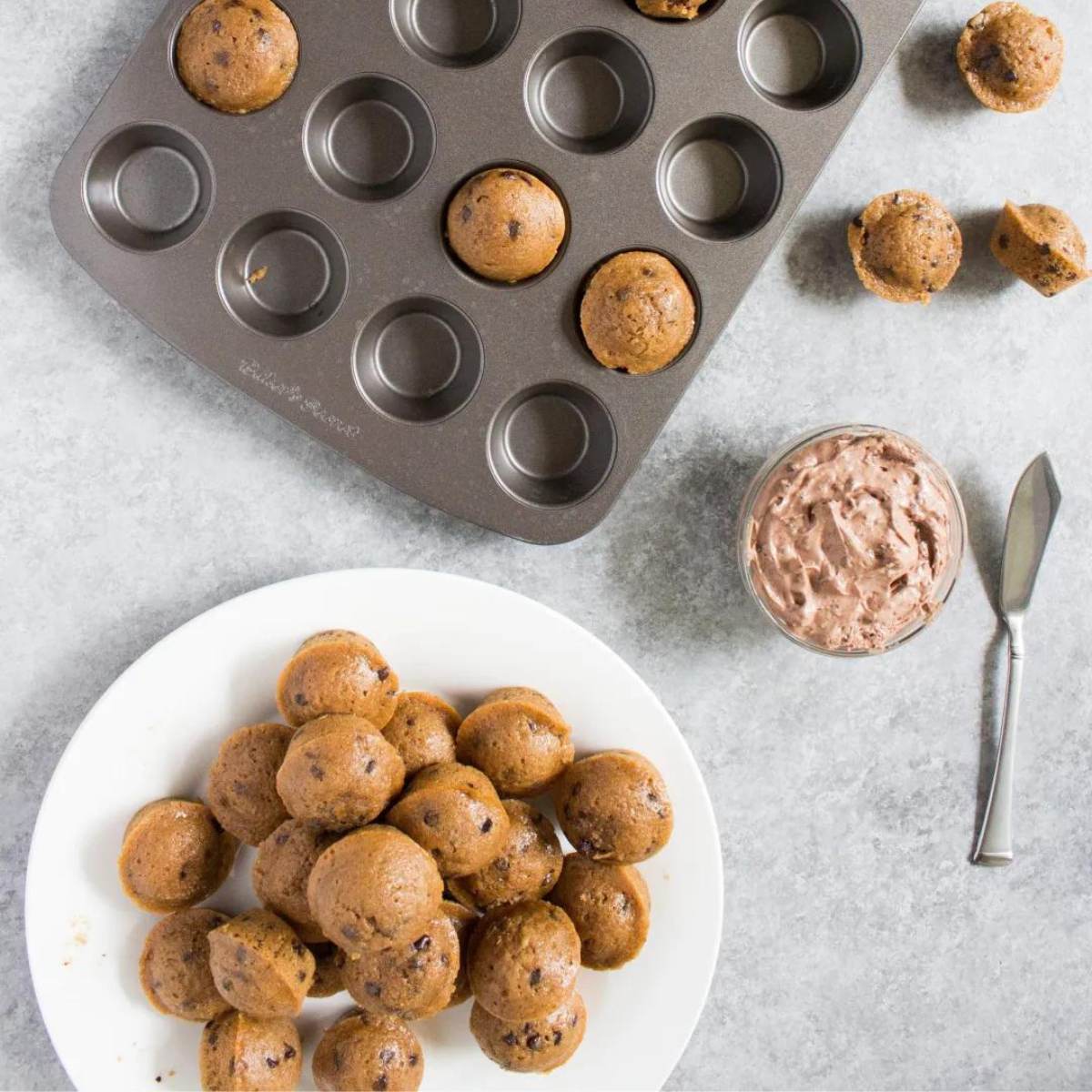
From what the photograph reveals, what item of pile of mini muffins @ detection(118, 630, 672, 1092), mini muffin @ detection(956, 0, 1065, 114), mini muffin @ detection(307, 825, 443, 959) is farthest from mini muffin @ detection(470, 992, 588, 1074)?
mini muffin @ detection(956, 0, 1065, 114)

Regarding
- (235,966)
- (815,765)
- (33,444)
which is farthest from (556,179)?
(235,966)

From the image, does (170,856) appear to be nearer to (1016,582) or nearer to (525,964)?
(525,964)

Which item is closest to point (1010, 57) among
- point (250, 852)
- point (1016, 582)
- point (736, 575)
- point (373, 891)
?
point (1016, 582)

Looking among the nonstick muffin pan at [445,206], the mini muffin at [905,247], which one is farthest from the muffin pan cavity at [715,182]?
the mini muffin at [905,247]

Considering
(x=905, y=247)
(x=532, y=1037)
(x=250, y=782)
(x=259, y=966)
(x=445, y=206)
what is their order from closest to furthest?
(x=259, y=966), (x=532, y=1037), (x=250, y=782), (x=445, y=206), (x=905, y=247)

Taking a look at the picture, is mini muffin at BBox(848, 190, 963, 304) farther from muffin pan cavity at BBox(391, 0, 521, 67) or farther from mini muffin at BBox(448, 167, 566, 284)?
muffin pan cavity at BBox(391, 0, 521, 67)

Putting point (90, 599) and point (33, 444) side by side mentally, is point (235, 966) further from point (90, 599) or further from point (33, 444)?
point (33, 444)

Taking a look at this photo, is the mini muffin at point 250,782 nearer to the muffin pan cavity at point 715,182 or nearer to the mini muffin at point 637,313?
the mini muffin at point 637,313
